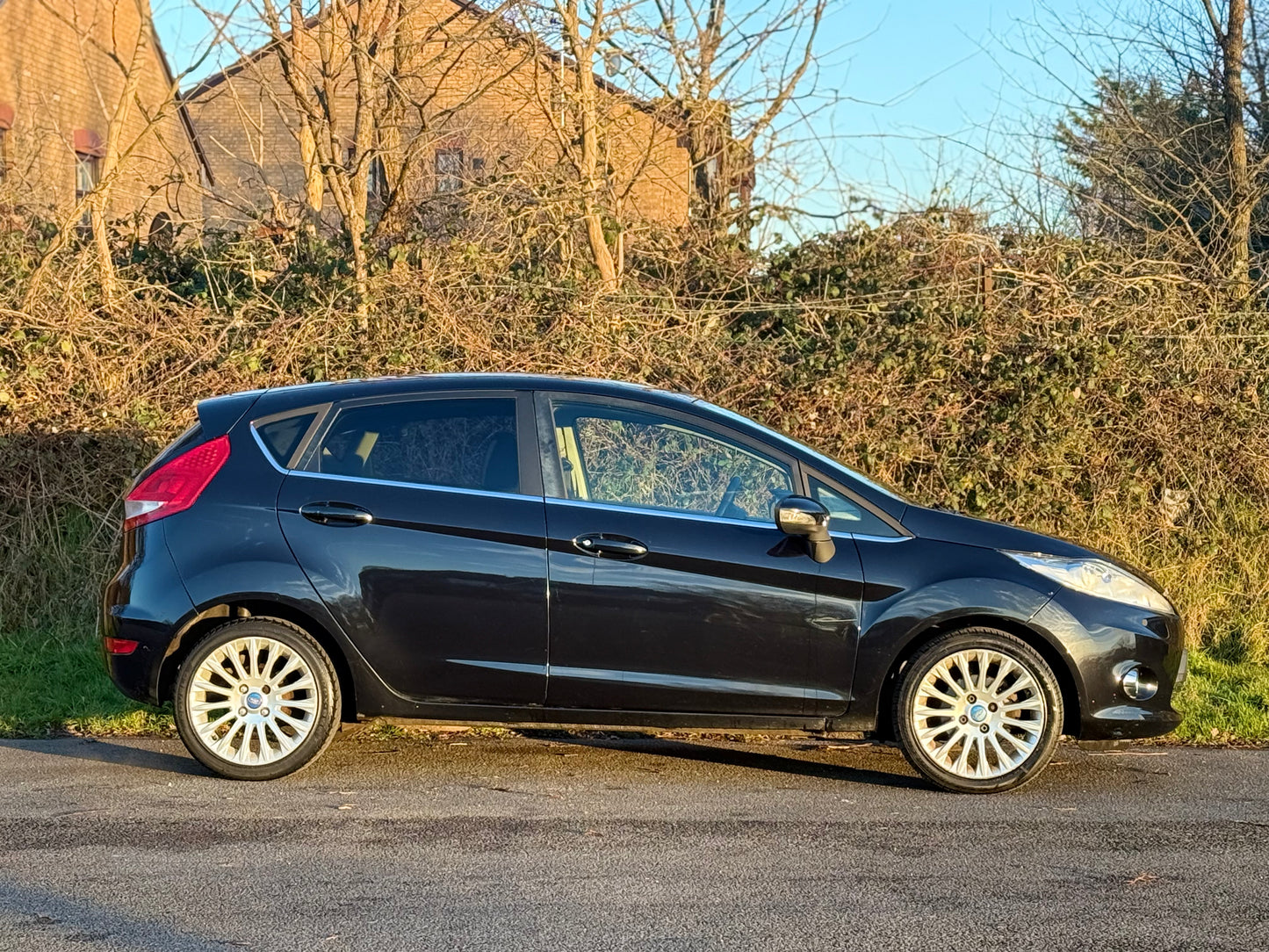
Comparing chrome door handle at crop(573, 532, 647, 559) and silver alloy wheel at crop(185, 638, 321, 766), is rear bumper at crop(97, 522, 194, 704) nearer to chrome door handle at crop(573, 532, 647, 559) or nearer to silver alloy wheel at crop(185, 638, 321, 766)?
silver alloy wheel at crop(185, 638, 321, 766)

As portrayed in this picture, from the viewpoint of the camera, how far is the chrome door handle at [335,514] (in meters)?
6.05

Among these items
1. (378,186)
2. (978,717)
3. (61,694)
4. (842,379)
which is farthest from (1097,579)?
(378,186)

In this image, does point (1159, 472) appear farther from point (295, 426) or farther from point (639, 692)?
point (295, 426)

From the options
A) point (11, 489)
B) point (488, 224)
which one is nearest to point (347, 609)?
point (11, 489)

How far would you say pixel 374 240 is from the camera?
11891 mm

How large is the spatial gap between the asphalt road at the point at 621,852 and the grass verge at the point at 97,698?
413 millimetres

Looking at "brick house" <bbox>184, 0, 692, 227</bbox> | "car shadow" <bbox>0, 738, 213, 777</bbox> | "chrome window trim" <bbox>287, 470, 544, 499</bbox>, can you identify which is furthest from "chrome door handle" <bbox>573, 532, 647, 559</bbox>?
"brick house" <bbox>184, 0, 692, 227</bbox>

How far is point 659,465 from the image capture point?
6.26 m

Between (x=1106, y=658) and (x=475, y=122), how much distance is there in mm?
9228

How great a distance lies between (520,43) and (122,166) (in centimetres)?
351

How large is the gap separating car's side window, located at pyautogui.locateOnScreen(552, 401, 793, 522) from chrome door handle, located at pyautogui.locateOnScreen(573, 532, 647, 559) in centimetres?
19

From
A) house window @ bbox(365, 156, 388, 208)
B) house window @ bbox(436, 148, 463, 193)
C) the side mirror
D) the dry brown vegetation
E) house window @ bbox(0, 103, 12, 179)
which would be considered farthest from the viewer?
house window @ bbox(0, 103, 12, 179)

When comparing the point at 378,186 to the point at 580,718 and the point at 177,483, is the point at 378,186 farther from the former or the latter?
the point at 580,718

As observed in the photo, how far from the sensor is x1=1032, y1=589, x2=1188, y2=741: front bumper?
6012mm
